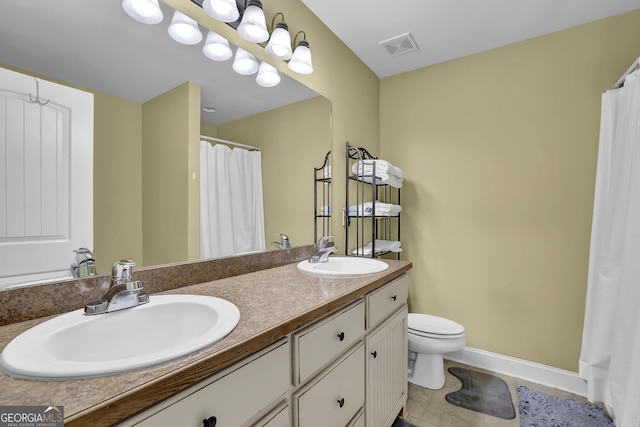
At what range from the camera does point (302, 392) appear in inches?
31.3

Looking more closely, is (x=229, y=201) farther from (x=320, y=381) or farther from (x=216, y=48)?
(x=320, y=381)

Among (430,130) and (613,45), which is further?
(430,130)

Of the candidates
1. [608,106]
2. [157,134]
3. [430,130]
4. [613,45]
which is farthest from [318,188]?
[613,45]

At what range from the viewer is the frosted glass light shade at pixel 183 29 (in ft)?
3.50

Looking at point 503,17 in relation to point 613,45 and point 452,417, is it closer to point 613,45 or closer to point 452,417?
point 613,45

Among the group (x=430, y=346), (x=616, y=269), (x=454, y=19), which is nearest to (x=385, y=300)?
(x=430, y=346)

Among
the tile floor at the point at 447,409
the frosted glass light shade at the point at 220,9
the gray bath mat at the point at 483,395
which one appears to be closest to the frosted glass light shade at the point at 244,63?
the frosted glass light shade at the point at 220,9

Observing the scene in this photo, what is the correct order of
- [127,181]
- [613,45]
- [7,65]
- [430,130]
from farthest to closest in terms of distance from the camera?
1. [430,130]
2. [613,45]
3. [127,181]
4. [7,65]

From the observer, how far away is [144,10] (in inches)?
37.8

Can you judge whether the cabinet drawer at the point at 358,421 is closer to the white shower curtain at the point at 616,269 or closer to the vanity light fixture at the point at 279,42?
the white shower curtain at the point at 616,269

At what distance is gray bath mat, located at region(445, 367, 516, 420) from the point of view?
5.38 ft

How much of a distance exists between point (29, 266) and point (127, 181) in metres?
0.34

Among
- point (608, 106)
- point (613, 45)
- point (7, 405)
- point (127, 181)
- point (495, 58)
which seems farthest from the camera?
point (495, 58)

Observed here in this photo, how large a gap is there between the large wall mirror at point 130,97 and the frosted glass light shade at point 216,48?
0.03 meters
